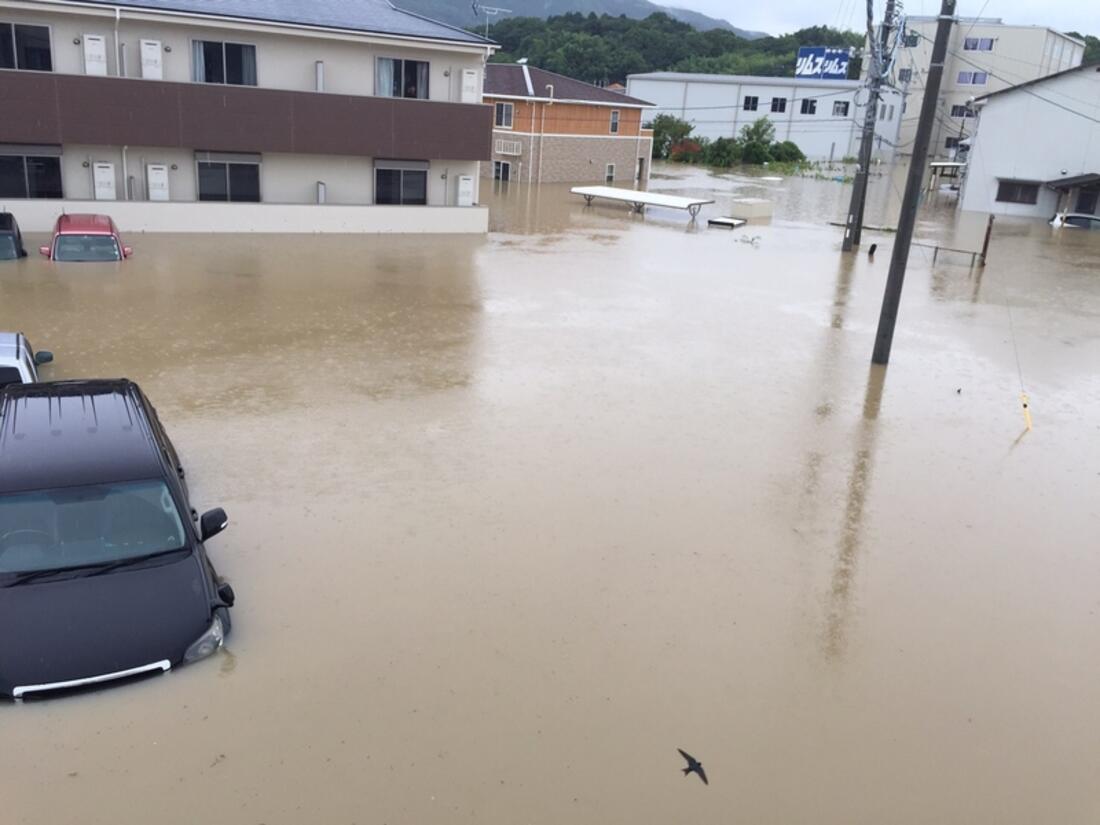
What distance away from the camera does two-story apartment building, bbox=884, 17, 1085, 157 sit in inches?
2712

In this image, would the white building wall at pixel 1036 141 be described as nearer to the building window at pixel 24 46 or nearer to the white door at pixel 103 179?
the white door at pixel 103 179

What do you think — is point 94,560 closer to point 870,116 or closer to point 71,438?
point 71,438

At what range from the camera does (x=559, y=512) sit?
30.7 ft

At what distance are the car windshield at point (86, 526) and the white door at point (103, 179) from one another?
20990mm

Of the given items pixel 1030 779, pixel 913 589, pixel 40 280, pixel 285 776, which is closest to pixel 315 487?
pixel 285 776

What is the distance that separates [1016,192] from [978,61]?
31.6 meters

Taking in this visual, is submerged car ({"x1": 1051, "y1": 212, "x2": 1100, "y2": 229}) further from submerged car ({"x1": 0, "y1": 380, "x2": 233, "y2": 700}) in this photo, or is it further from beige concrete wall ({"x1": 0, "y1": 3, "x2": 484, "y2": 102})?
submerged car ({"x1": 0, "y1": 380, "x2": 233, "y2": 700})

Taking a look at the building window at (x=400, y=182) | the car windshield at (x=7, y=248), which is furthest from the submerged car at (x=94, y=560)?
the building window at (x=400, y=182)

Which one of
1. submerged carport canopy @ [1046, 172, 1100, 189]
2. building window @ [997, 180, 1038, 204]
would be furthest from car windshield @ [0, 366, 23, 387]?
building window @ [997, 180, 1038, 204]

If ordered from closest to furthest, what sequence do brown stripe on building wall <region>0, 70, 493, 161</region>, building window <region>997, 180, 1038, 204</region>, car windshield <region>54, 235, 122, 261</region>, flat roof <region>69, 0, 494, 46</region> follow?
car windshield <region>54, 235, 122, 261</region> < brown stripe on building wall <region>0, 70, 493, 161</region> < flat roof <region>69, 0, 494, 46</region> < building window <region>997, 180, 1038, 204</region>

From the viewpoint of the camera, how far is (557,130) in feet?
156

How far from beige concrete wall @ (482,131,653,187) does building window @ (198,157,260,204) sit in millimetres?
22651

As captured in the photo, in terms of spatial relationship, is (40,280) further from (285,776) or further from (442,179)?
(285,776)

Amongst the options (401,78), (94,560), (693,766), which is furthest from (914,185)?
(401,78)
